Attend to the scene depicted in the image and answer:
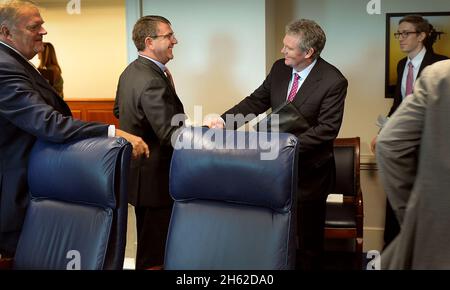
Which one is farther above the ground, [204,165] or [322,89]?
[322,89]

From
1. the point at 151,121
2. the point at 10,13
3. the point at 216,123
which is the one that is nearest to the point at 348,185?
the point at 216,123

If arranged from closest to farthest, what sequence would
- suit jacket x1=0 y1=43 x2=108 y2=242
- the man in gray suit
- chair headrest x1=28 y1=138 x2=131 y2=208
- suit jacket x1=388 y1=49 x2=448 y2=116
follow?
the man in gray suit
chair headrest x1=28 y1=138 x2=131 y2=208
suit jacket x1=0 y1=43 x2=108 y2=242
suit jacket x1=388 y1=49 x2=448 y2=116

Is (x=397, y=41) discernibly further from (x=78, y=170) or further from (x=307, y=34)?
(x=78, y=170)

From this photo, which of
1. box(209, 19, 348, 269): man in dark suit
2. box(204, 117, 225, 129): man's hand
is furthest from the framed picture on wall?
box(204, 117, 225, 129): man's hand

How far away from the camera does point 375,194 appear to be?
3703 mm

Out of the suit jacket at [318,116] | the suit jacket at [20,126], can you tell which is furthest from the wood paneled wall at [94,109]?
the suit jacket at [20,126]

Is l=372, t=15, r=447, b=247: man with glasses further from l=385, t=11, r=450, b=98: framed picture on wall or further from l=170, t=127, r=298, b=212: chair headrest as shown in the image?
l=170, t=127, r=298, b=212: chair headrest

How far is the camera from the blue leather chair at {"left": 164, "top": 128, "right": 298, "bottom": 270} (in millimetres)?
1653

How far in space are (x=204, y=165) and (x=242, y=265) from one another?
35 cm

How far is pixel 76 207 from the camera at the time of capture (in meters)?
1.85

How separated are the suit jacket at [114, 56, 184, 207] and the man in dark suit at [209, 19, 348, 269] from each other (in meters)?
0.27

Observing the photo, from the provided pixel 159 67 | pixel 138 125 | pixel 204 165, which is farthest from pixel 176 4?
pixel 204 165

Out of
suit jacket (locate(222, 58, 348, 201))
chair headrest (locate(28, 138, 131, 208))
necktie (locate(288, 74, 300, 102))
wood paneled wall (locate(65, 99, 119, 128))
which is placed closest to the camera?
chair headrest (locate(28, 138, 131, 208))
